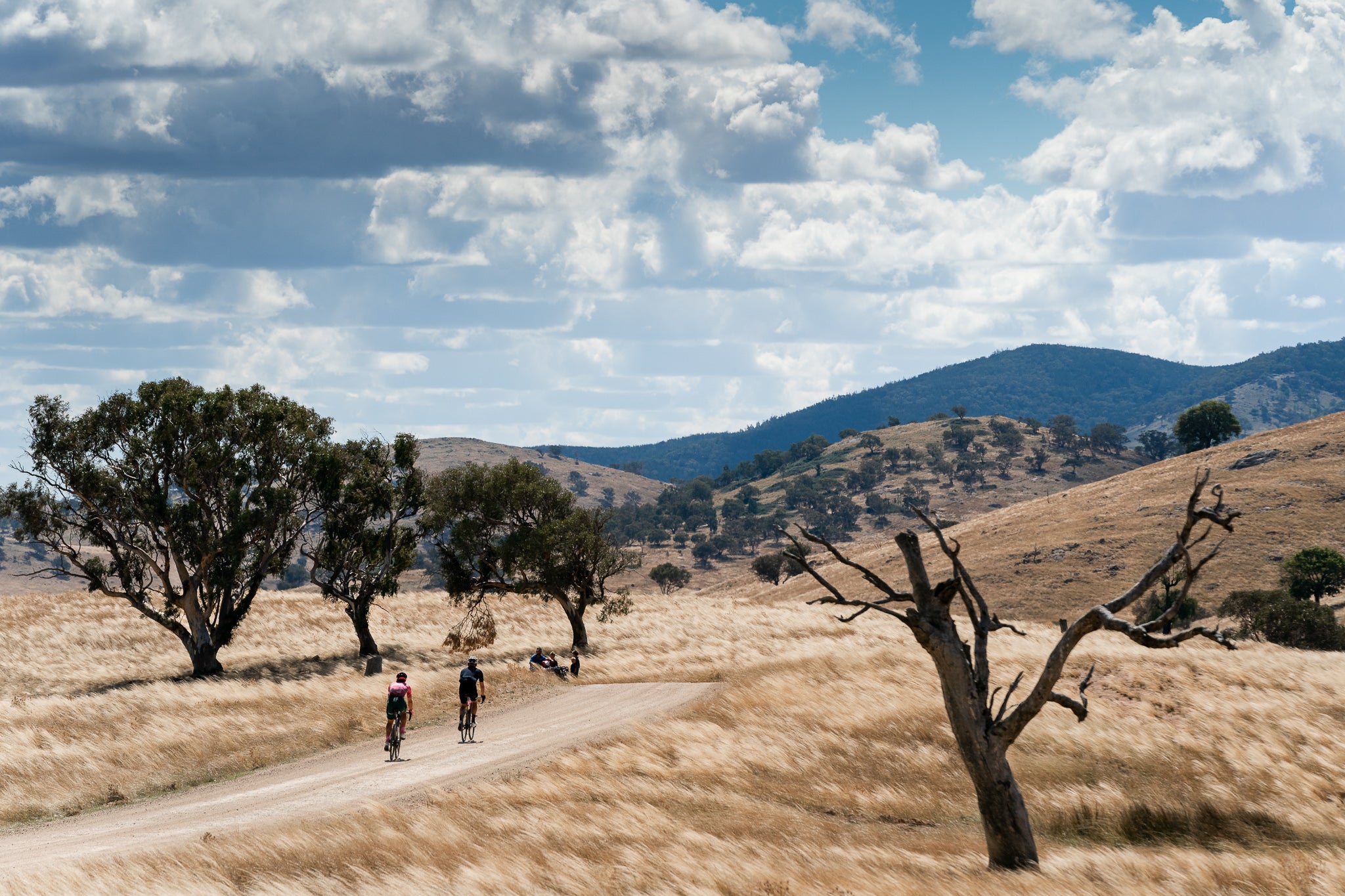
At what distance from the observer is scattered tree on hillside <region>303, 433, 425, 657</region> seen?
47188 mm

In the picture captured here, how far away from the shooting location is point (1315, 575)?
65750mm

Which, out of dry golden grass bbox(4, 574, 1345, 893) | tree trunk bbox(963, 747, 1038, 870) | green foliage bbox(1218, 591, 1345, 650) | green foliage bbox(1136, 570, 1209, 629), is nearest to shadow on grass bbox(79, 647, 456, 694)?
dry golden grass bbox(4, 574, 1345, 893)

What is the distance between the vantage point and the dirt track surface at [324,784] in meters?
16.8

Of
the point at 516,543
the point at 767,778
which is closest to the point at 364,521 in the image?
the point at 516,543

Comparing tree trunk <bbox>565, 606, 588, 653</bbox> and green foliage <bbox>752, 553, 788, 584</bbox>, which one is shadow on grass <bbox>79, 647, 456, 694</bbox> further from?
green foliage <bbox>752, 553, 788, 584</bbox>

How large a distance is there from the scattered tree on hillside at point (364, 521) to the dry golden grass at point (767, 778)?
10.6 feet

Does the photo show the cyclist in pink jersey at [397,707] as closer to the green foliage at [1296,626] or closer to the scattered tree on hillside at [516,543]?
the scattered tree on hillside at [516,543]

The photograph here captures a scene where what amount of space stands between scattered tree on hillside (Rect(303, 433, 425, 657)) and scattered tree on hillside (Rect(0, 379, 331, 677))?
3093 millimetres

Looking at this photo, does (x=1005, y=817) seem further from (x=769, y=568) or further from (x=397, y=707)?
(x=769, y=568)

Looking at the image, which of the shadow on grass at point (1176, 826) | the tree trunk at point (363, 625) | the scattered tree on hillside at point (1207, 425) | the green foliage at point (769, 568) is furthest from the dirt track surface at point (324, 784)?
the scattered tree on hillside at point (1207, 425)

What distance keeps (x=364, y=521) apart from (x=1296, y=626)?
1839 inches

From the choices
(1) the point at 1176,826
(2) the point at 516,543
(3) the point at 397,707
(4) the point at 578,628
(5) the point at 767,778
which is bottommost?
(1) the point at 1176,826

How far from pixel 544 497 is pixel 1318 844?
3697 centimetres

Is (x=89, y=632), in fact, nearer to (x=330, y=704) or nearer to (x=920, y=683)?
(x=330, y=704)
